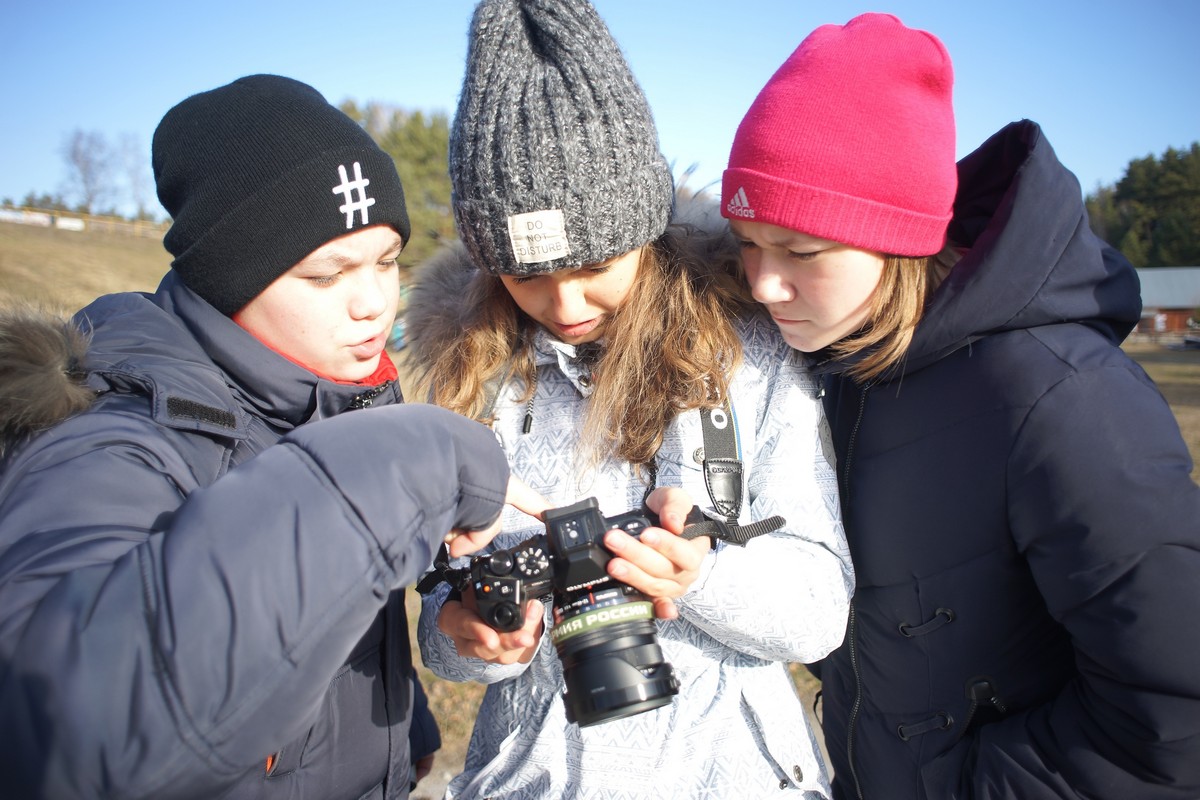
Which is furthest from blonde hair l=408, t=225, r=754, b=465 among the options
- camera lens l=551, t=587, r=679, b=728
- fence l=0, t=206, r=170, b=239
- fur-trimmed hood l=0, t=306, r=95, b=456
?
fence l=0, t=206, r=170, b=239

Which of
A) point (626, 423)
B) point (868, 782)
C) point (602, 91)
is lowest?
point (868, 782)

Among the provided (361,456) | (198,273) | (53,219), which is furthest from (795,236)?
(53,219)

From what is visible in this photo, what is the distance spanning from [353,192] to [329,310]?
0.30 metres

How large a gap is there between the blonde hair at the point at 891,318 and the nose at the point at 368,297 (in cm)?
112

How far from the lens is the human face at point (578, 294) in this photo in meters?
1.91

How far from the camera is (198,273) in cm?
166

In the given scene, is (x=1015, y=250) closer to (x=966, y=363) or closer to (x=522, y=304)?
(x=966, y=363)

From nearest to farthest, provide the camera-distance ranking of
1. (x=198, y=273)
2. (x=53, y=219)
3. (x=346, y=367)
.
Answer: (x=198, y=273), (x=346, y=367), (x=53, y=219)

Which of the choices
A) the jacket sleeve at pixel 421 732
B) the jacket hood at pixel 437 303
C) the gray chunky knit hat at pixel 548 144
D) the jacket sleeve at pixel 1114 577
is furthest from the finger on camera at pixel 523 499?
the jacket sleeve at pixel 1114 577

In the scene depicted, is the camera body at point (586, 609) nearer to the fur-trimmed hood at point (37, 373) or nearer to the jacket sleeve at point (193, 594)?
the jacket sleeve at point (193, 594)

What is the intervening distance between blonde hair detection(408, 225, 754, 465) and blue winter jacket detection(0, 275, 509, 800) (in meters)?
0.60

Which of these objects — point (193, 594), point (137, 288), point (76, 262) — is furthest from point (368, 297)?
point (76, 262)

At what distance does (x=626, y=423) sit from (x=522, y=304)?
44cm

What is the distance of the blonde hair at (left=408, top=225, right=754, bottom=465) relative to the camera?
6.10 feet
